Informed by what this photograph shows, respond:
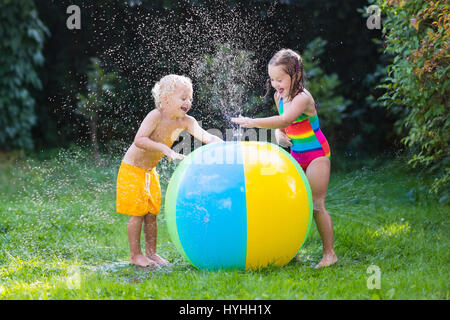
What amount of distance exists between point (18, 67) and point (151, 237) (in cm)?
567

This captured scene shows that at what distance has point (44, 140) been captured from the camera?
9820 mm

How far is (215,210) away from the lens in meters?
3.34

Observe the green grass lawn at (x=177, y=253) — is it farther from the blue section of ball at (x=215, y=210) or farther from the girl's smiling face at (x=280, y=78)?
the girl's smiling face at (x=280, y=78)

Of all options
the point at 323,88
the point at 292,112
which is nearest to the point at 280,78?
the point at 292,112

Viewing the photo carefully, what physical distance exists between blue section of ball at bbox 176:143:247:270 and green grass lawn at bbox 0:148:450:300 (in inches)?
5.2

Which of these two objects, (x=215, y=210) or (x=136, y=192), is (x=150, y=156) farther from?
(x=215, y=210)

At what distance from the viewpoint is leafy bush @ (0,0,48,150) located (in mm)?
8594

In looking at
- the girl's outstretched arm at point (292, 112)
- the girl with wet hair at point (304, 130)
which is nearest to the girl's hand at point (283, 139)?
the girl with wet hair at point (304, 130)

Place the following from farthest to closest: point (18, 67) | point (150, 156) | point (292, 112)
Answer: point (18, 67), point (150, 156), point (292, 112)

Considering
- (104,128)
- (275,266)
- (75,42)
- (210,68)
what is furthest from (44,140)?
(275,266)

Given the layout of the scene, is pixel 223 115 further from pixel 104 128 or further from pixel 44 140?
pixel 44 140

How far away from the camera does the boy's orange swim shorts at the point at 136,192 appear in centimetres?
395

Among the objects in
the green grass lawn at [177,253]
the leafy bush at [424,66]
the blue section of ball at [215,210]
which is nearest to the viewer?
the green grass lawn at [177,253]

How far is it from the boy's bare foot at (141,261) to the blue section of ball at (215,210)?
0.53 metres
